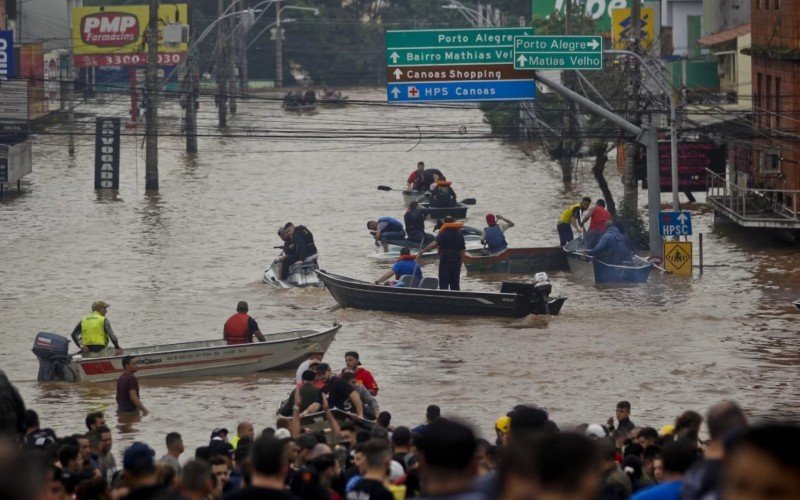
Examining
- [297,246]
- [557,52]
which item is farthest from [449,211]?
[557,52]

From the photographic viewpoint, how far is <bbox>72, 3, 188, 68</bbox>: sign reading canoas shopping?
7494 cm

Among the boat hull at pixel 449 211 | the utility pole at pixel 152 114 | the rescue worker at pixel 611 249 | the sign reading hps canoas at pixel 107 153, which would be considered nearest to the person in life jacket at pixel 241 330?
the rescue worker at pixel 611 249

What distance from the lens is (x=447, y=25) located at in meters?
109

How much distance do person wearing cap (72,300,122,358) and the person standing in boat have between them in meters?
7.55

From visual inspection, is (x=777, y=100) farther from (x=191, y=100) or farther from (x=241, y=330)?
(x=191, y=100)

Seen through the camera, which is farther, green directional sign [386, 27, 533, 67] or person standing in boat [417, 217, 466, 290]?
green directional sign [386, 27, 533, 67]

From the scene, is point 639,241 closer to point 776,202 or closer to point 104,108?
point 776,202

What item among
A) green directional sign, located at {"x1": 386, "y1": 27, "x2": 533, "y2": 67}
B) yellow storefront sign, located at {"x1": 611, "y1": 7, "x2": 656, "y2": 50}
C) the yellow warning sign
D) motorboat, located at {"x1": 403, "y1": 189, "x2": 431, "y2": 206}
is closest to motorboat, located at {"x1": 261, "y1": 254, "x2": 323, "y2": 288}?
green directional sign, located at {"x1": 386, "y1": 27, "x2": 533, "y2": 67}

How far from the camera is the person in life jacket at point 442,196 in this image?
133 ft

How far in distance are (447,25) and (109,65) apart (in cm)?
3858

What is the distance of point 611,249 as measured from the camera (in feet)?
96.8

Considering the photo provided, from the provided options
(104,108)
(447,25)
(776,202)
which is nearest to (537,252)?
(776,202)

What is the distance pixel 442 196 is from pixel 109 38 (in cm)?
3972

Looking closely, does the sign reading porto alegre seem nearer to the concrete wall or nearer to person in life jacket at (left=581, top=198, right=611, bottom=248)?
person in life jacket at (left=581, top=198, right=611, bottom=248)
